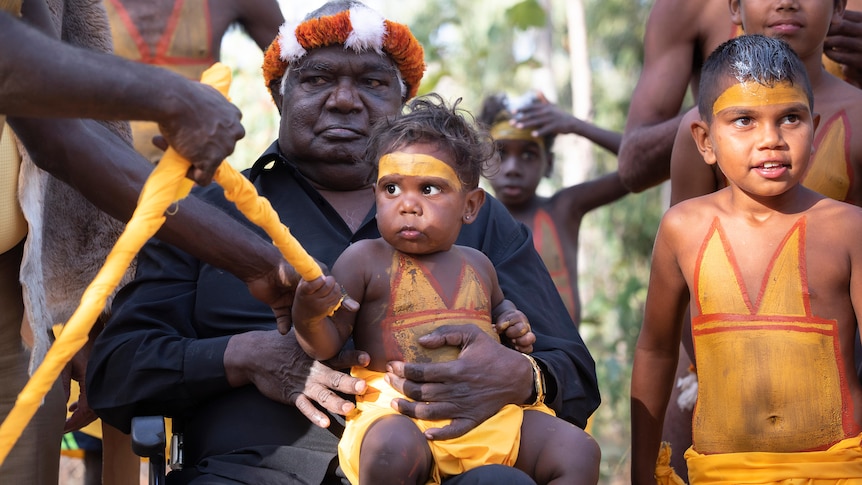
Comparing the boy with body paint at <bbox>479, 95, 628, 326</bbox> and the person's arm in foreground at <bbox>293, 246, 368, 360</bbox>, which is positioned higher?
the boy with body paint at <bbox>479, 95, 628, 326</bbox>

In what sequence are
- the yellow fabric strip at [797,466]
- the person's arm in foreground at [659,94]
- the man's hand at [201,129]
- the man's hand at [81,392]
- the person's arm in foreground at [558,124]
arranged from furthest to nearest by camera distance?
1. the person's arm in foreground at [558,124]
2. the person's arm in foreground at [659,94]
3. the man's hand at [81,392]
4. the yellow fabric strip at [797,466]
5. the man's hand at [201,129]

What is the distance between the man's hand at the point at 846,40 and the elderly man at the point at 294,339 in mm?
1266

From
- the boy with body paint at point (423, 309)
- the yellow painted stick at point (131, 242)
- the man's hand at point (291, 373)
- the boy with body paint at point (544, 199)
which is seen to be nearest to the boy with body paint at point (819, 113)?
the boy with body paint at point (423, 309)

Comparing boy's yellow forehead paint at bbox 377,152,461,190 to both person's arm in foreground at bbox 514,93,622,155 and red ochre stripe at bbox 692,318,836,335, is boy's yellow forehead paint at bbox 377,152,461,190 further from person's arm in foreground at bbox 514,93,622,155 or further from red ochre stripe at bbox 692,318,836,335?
person's arm in foreground at bbox 514,93,622,155

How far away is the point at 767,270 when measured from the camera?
310 cm

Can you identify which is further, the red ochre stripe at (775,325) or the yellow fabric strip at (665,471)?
the yellow fabric strip at (665,471)

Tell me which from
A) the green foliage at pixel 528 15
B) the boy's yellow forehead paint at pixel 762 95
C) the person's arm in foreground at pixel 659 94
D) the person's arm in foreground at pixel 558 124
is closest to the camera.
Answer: the boy's yellow forehead paint at pixel 762 95

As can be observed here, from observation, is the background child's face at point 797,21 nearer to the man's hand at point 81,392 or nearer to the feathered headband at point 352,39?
the feathered headband at point 352,39

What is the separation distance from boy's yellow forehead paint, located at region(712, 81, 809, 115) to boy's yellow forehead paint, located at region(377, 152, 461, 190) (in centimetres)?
83

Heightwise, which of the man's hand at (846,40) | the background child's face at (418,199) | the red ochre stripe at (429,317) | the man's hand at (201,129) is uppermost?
the man's hand at (846,40)

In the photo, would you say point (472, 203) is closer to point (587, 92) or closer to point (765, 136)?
point (765, 136)

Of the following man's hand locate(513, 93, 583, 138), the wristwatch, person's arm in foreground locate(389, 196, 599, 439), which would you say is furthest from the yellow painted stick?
man's hand locate(513, 93, 583, 138)

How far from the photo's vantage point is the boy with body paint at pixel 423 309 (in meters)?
2.98

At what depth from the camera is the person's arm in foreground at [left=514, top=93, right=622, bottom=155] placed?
650 centimetres
